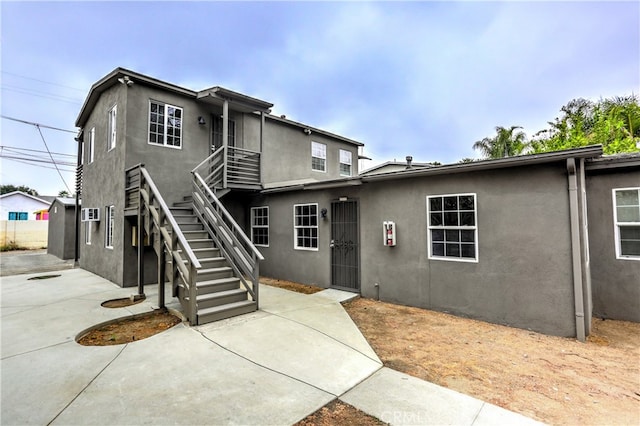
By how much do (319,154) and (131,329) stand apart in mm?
10562

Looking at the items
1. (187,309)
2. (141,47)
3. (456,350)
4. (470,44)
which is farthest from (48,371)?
(141,47)

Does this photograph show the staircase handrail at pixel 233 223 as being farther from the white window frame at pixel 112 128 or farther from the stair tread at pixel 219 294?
the white window frame at pixel 112 128

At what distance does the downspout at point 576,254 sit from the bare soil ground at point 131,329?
262 inches

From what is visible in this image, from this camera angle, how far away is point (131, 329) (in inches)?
191

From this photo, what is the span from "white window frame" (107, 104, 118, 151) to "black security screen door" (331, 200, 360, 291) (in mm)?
6764

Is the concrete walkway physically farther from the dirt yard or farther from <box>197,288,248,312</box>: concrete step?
<box>197,288,248,312</box>: concrete step

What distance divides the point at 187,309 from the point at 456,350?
4418 millimetres

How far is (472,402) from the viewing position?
2738 mm

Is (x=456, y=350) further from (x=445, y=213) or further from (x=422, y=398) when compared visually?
(x=445, y=213)

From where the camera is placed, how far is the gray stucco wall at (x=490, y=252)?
464 centimetres

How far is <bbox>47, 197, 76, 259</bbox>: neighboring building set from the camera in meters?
14.6

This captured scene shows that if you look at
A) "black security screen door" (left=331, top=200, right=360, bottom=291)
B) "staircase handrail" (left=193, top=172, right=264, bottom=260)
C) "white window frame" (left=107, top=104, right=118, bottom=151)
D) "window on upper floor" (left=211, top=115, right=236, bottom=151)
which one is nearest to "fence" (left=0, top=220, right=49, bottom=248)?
"white window frame" (left=107, top=104, right=118, bottom=151)

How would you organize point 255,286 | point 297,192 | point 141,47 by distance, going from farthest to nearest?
point 141,47 < point 297,192 < point 255,286

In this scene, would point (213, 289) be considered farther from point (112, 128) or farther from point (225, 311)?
point (112, 128)
